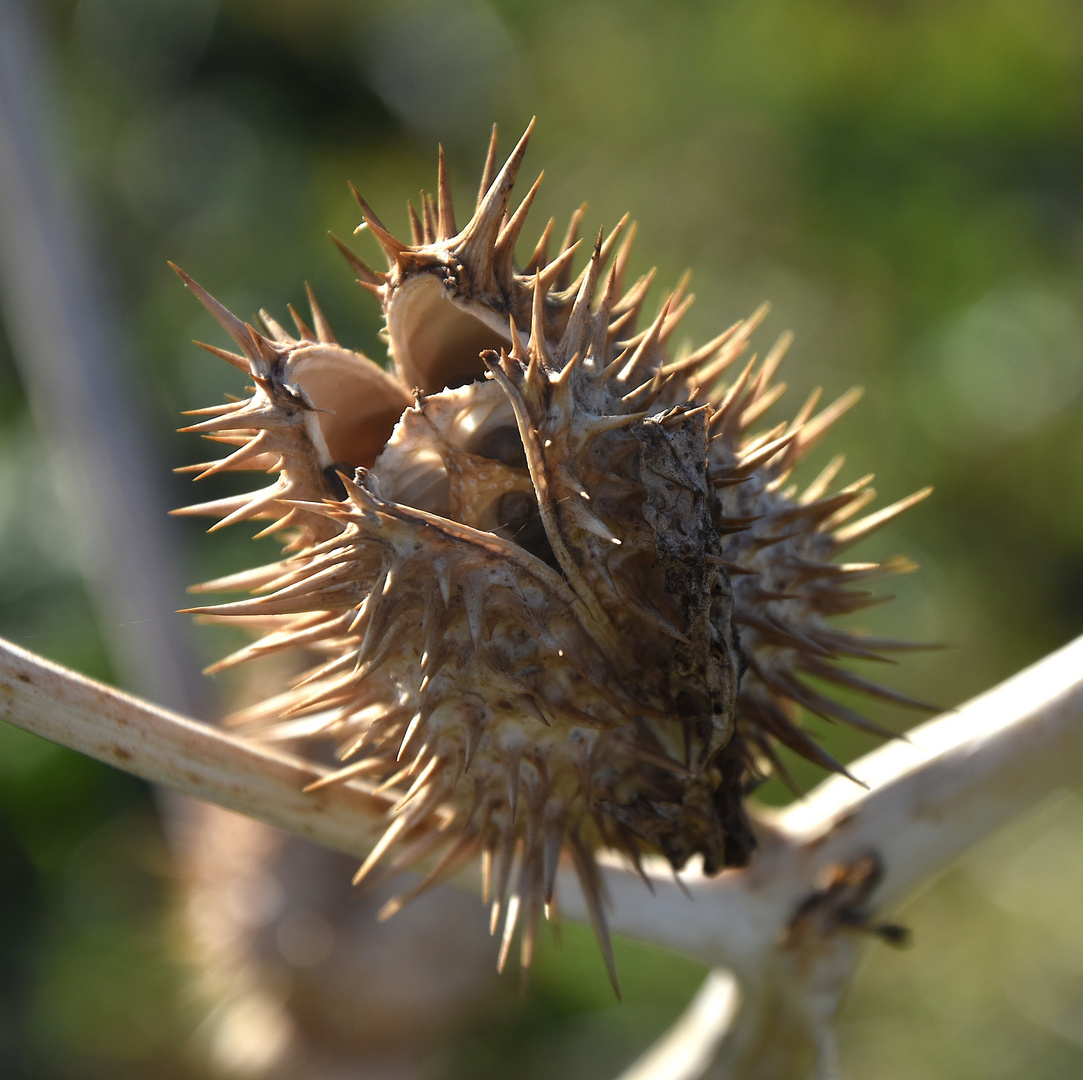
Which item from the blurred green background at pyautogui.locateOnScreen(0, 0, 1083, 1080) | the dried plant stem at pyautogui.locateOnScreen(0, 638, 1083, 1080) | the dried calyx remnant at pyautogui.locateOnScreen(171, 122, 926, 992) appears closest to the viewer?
the dried calyx remnant at pyautogui.locateOnScreen(171, 122, 926, 992)

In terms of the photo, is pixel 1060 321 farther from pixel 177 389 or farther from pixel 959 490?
pixel 177 389

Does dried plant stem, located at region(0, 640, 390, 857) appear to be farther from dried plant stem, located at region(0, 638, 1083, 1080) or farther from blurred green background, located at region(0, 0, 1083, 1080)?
blurred green background, located at region(0, 0, 1083, 1080)

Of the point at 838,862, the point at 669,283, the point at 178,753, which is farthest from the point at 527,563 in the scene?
the point at 669,283

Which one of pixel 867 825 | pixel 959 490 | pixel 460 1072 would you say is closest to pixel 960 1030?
pixel 460 1072

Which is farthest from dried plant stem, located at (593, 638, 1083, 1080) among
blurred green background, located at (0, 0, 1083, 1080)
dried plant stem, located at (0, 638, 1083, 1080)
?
blurred green background, located at (0, 0, 1083, 1080)

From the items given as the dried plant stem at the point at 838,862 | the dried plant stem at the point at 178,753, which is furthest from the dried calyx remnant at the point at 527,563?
the dried plant stem at the point at 838,862

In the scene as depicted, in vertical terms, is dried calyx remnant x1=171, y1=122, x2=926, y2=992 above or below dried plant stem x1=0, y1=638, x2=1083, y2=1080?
above
